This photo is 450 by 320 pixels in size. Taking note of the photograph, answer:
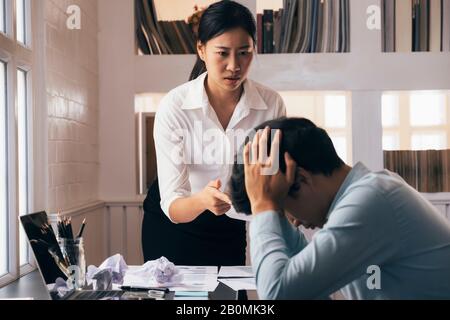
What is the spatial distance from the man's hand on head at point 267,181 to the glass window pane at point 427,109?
0.55m

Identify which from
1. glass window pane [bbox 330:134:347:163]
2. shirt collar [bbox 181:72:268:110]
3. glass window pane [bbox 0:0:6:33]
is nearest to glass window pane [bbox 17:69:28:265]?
glass window pane [bbox 0:0:6:33]

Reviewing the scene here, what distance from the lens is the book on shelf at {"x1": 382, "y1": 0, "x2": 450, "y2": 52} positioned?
127cm

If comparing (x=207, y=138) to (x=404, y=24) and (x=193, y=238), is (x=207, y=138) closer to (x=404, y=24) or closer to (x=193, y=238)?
(x=193, y=238)

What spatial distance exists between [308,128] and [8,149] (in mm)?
694

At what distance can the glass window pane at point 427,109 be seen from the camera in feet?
4.31

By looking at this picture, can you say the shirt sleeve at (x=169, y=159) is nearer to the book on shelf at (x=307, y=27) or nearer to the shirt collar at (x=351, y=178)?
the book on shelf at (x=307, y=27)

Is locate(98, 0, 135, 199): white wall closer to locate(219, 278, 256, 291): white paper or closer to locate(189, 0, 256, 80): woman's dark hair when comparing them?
locate(189, 0, 256, 80): woman's dark hair

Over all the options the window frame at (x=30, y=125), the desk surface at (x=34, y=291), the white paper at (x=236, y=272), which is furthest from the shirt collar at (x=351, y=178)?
the window frame at (x=30, y=125)

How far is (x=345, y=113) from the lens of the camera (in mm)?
1338

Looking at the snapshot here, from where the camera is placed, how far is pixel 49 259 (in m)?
1.05

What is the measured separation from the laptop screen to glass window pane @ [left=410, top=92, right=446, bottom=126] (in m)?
0.80

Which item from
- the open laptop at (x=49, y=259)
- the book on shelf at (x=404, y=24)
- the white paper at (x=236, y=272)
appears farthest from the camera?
the book on shelf at (x=404, y=24)

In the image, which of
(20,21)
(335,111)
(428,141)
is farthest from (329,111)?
(20,21)

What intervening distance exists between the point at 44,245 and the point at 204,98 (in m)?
0.46
